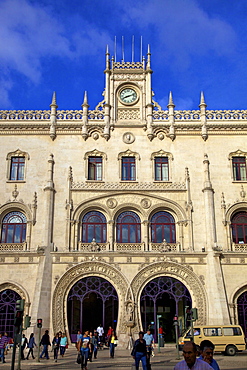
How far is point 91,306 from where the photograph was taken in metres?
32.0

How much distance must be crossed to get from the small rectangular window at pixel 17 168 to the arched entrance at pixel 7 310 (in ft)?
28.3

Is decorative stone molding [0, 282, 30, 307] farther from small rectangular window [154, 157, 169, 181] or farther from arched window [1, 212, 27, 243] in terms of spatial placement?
small rectangular window [154, 157, 169, 181]

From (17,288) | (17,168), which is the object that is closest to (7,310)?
(17,288)

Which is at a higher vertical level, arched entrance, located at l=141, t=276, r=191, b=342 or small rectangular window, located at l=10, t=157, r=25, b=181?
small rectangular window, located at l=10, t=157, r=25, b=181

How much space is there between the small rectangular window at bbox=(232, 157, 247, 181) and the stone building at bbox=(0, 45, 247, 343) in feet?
0.39

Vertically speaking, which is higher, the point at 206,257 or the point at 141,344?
the point at 206,257

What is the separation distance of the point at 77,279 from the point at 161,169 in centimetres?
1065

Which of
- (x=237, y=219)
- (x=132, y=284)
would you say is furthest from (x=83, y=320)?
(x=237, y=219)

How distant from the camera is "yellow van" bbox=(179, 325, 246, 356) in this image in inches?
1011

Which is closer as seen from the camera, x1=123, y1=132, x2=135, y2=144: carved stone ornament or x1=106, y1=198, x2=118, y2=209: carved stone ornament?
x1=106, y1=198, x2=118, y2=209: carved stone ornament

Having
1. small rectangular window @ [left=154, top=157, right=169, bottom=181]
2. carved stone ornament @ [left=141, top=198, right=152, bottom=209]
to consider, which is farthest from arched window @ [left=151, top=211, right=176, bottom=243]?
small rectangular window @ [left=154, top=157, right=169, bottom=181]

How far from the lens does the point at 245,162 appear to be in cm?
3569

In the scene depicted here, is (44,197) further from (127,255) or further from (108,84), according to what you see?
(108,84)

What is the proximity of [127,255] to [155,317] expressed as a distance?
4.67 metres
